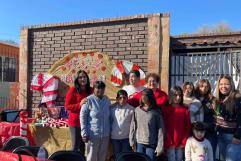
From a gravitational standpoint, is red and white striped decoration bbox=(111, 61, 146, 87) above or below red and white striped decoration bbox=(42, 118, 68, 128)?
above

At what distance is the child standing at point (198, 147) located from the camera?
5.18 meters

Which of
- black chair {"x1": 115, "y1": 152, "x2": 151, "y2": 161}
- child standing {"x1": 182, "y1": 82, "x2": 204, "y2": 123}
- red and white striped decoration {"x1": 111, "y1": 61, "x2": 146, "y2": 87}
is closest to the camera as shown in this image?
black chair {"x1": 115, "y1": 152, "x2": 151, "y2": 161}

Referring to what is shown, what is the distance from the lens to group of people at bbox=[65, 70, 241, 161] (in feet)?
17.1

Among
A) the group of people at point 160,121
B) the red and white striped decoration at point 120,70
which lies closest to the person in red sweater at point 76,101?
the group of people at point 160,121

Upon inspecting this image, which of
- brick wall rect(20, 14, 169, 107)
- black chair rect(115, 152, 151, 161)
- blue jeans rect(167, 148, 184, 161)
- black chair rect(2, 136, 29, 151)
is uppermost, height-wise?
brick wall rect(20, 14, 169, 107)

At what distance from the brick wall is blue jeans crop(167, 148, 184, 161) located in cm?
275

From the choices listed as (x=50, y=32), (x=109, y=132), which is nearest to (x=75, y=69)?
(x=50, y=32)

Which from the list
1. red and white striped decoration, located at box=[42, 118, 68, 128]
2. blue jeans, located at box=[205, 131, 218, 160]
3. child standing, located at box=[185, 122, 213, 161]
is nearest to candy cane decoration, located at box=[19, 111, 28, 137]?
red and white striped decoration, located at box=[42, 118, 68, 128]

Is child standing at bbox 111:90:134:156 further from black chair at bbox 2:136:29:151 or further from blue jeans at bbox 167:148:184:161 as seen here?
black chair at bbox 2:136:29:151

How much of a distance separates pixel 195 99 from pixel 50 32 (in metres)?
4.68

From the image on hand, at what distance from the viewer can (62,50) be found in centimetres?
888

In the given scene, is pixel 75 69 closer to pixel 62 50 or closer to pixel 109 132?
pixel 62 50

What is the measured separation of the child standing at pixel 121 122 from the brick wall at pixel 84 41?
2.34 meters

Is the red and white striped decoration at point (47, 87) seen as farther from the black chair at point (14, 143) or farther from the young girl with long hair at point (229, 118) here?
the young girl with long hair at point (229, 118)
